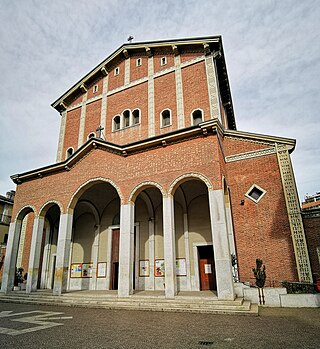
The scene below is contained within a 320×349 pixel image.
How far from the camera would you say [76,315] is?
841 cm

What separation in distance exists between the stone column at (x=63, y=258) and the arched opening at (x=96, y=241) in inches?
102

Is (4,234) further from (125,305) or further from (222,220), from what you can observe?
(222,220)

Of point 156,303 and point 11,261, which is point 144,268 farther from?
point 11,261

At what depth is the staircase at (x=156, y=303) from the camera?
8.51 m

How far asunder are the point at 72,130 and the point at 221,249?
1518 cm

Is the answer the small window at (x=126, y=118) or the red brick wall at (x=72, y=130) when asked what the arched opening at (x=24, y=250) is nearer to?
the red brick wall at (x=72, y=130)

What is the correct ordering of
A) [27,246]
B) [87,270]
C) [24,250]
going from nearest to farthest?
1. [87,270]
2. [27,246]
3. [24,250]

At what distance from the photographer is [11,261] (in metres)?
14.8

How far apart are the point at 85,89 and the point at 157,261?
14422mm

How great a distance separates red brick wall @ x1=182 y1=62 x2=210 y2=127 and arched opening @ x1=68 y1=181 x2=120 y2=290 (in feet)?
22.6

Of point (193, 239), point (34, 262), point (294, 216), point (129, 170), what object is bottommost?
point (34, 262)

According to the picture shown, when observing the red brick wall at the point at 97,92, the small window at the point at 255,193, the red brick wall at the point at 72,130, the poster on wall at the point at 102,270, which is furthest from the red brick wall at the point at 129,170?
the red brick wall at the point at 97,92

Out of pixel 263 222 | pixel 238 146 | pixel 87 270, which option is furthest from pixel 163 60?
pixel 87 270

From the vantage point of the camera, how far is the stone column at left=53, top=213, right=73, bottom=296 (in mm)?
12531
